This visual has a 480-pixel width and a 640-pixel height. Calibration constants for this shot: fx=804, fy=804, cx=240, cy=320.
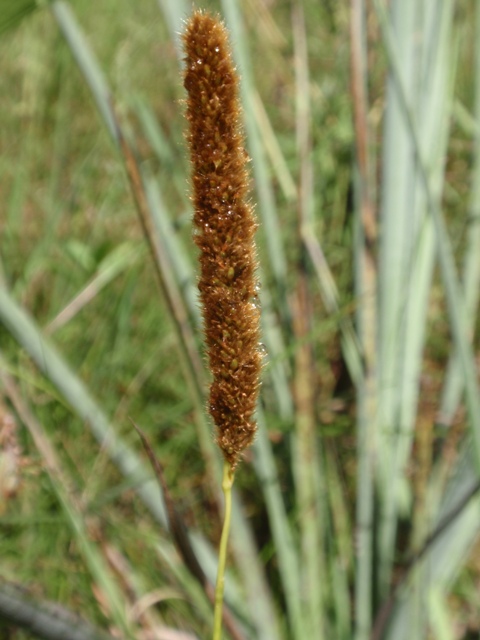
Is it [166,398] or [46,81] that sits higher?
[46,81]

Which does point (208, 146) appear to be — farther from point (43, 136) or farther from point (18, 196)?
point (43, 136)

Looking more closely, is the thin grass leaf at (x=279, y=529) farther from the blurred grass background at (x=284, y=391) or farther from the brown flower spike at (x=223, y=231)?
the brown flower spike at (x=223, y=231)

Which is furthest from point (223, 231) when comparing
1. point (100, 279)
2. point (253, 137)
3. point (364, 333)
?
point (100, 279)

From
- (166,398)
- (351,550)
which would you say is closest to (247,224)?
(351,550)

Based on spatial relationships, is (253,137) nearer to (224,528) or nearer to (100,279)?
(100,279)

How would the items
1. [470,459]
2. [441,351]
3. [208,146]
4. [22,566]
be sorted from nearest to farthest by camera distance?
[208,146], [470,459], [22,566], [441,351]

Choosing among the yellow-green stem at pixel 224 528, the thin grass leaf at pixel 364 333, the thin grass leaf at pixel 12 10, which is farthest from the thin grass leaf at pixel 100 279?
the yellow-green stem at pixel 224 528
